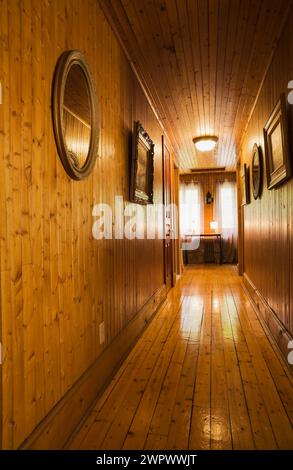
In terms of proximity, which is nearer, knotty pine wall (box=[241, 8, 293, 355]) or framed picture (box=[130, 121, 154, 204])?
knotty pine wall (box=[241, 8, 293, 355])

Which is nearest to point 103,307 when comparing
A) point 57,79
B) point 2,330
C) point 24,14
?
point 2,330

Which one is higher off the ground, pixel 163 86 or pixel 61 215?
pixel 163 86

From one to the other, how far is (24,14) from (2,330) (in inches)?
48.2

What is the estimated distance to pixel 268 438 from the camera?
1.67m

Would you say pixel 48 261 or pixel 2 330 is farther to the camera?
pixel 48 261

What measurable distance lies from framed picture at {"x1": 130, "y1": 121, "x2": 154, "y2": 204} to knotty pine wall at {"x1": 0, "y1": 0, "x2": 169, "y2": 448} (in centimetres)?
62

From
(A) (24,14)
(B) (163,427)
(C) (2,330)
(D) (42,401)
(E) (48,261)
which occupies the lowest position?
(B) (163,427)

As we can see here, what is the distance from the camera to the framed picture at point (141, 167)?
124 inches

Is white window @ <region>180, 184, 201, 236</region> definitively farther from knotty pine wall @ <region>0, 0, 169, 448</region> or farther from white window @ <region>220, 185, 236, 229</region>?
knotty pine wall @ <region>0, 0, 169, 448</region>

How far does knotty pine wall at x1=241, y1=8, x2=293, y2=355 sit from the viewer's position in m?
2.53

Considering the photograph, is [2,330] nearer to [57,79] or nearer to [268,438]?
[57,79]

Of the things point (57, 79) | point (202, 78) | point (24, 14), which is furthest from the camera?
point (202, 78)

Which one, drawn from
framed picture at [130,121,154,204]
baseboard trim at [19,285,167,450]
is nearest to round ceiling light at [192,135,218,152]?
framed picture at [130,121,154,204]

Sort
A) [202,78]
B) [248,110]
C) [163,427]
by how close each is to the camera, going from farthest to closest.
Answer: [248,110] → [202,78] → [163,427]
